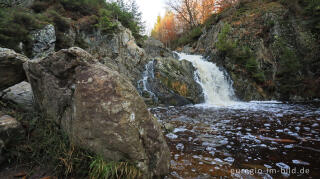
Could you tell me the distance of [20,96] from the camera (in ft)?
11.5

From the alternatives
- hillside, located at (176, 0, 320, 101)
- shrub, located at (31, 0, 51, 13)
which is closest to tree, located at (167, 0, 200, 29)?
hillside, located at (176, 0, 320, 101)

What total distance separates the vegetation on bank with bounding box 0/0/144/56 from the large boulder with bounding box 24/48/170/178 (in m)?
6.64

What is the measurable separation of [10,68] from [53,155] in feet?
8.68

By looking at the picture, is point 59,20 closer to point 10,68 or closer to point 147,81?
point 147,81

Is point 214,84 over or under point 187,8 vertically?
under

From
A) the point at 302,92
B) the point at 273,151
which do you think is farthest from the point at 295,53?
the point at 273,151

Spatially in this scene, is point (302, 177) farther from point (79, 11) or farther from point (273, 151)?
point (79, 11)

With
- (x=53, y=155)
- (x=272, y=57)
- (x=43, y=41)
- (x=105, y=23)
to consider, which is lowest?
(x=53, y=155)

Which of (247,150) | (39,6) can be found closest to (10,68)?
(247,150)

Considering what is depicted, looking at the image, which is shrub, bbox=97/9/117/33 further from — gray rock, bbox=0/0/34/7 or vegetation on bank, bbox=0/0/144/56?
gray rock, bbox=0/0/34/7

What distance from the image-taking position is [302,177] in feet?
7.70

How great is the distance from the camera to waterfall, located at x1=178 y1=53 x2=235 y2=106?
39.9 ft

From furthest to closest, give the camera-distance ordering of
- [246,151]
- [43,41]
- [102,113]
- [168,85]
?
[168,85]
[43,41]
[246,151]
[102,113]

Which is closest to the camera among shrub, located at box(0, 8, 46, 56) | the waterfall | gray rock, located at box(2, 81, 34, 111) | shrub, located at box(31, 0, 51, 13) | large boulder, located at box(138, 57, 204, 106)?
gray rock, located at box(2, 81, 34, 111)
